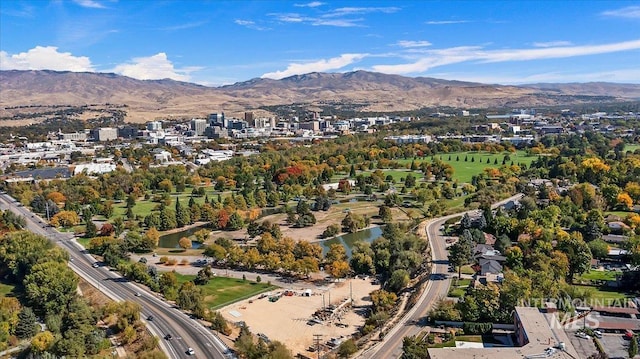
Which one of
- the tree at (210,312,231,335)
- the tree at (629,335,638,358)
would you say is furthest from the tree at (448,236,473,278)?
the tree at (210,312,231,335)

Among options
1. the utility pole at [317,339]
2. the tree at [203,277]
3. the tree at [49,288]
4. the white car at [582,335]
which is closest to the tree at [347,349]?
the utility pole at [317,339]

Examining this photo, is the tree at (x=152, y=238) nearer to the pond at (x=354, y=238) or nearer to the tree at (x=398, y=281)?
the pond at (x=354, y=238)

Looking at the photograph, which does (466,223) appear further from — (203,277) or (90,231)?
(90,231)

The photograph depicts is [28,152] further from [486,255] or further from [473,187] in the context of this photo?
[486,255]

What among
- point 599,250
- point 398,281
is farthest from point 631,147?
point 398,281

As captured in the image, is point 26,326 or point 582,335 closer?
point 582,335

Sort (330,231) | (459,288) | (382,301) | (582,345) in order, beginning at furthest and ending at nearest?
(330,231) < (459,288) < (382,301) < (582,345)

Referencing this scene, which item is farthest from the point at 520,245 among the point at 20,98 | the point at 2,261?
Answer: the point at 20,98

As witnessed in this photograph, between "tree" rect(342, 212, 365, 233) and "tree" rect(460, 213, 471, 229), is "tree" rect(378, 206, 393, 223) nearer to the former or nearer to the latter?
"tree" rect(342, 212, 365, 233)
